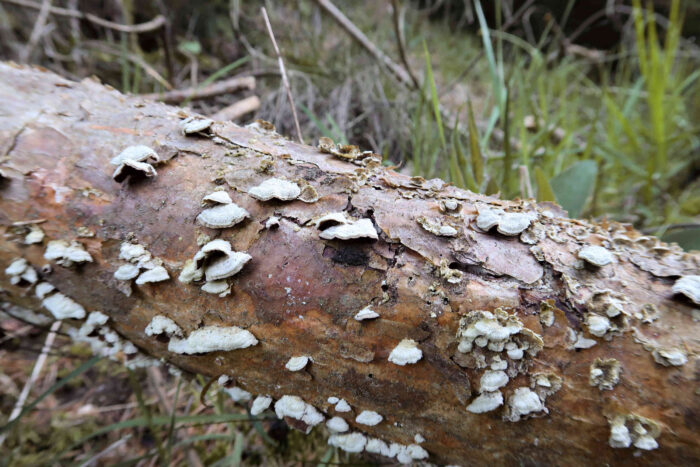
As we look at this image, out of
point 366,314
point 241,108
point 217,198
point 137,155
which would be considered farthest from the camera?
point 241,108

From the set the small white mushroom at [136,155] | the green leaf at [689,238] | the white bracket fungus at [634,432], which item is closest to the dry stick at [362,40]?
the green leaf at [689,238]

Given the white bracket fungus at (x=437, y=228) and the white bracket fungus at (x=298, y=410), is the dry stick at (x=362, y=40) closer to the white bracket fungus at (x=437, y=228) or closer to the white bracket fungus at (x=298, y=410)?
the white bracket fungus at (x=437, y=228)

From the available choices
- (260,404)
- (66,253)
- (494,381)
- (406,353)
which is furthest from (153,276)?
(494,381)

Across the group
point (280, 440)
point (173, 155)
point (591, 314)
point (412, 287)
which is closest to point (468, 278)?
point (412, 287)

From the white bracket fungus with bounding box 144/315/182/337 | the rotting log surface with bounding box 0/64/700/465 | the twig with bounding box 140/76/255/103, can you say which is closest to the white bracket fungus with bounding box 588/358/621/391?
the rotting log surface with bounding box 0/64/700/465

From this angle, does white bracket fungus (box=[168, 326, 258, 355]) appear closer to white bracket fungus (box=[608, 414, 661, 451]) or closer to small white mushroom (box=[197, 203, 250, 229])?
small white mushroom (box=[197, 203, 250, 229])

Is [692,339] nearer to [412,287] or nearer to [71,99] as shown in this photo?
[412,287]

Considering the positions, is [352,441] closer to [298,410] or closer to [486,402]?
[298,410]
